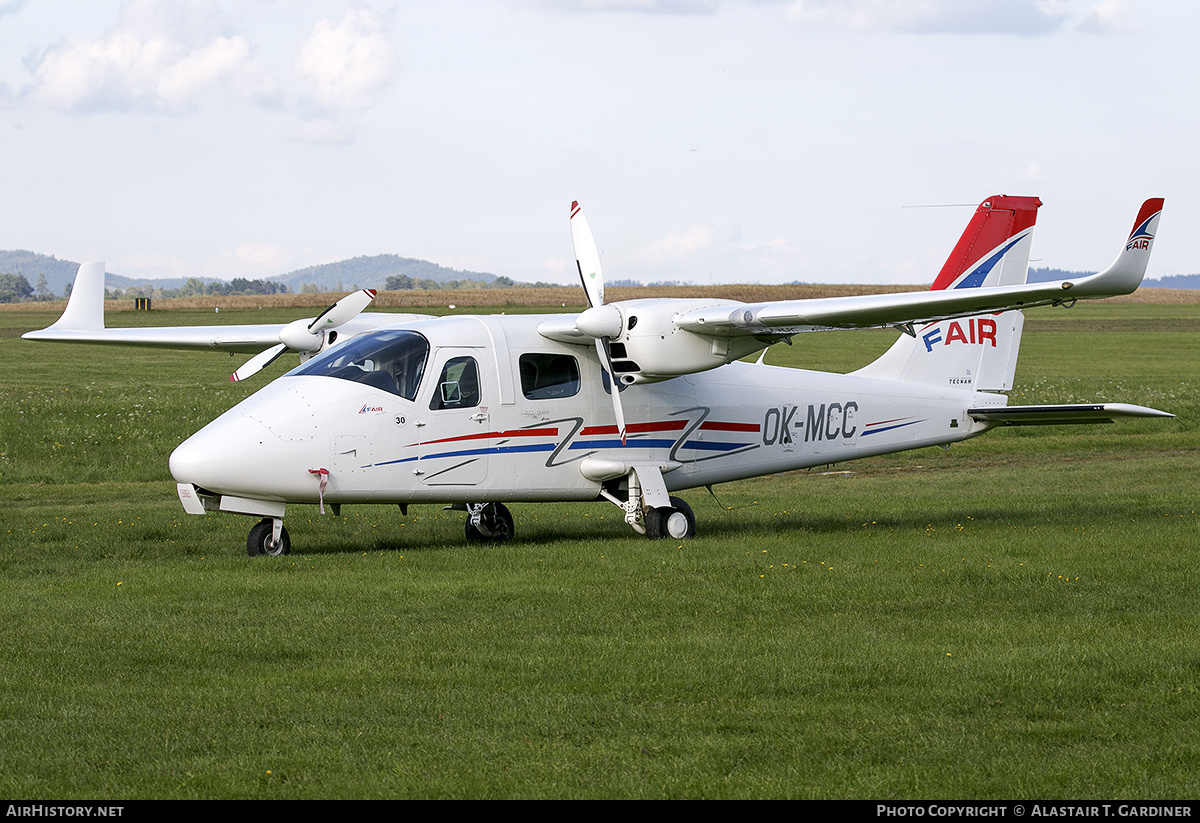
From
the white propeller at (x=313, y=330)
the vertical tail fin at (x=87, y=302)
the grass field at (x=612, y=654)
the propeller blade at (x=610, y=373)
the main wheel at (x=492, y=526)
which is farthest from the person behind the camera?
the vertical tail fin at (x=87, y=302)

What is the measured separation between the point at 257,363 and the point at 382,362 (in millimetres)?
2357

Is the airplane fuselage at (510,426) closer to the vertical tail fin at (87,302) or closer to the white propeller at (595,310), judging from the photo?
the white propeller at (595,310)

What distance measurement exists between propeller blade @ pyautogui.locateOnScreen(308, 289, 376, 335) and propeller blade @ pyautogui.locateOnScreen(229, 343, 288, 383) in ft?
1.99

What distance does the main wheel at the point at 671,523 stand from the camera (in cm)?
1506

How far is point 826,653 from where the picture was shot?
857cm

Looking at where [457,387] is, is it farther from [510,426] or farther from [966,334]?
[966,334]

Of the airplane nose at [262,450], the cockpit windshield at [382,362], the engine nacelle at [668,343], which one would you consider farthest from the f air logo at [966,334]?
the airplane nose at [262,450]

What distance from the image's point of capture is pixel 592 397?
49.7 ft

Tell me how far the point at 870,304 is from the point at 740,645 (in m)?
5.87

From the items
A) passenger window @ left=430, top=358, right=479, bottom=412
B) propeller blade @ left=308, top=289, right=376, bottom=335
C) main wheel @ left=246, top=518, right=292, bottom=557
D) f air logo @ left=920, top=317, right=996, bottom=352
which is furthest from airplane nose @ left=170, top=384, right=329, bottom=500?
f air logo @ left=920, top=317, right=996, bottom=352

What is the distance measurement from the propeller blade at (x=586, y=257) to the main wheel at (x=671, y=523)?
263 centimetres

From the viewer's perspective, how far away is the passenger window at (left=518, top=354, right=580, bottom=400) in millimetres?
14727

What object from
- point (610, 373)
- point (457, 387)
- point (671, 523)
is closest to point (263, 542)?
point (457, 387)

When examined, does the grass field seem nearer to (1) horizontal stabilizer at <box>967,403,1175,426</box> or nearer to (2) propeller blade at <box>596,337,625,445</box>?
(1) horizontal stabilizer at <box>967,403,1175,426</box>
